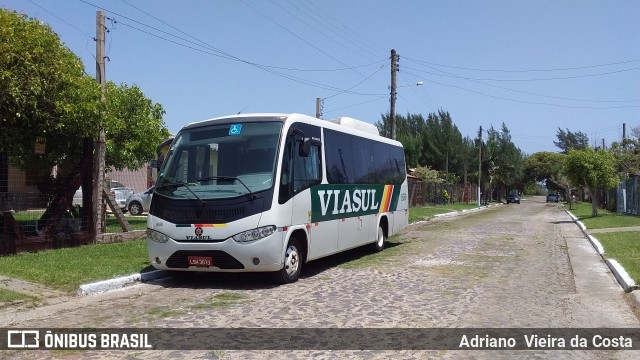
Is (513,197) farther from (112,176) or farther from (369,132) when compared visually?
(369,132)

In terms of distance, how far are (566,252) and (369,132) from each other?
6.09 metres

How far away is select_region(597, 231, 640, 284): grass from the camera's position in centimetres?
1097

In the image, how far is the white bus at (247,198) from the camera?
8.98 m

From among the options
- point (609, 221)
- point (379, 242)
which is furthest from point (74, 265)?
point (609, 221)

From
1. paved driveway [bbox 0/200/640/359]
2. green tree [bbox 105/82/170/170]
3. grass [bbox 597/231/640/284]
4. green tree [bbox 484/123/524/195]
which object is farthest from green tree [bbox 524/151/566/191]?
paved driveway [bbox 0/200/640/359]

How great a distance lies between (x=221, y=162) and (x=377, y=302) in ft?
11.5

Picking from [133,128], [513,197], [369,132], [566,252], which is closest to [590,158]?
[566,252]

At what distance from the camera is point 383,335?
21.0 feet

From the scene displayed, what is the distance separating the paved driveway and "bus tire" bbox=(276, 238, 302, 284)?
138 millimetres

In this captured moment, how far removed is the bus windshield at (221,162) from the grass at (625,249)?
6469mm

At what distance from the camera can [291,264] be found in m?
9.69

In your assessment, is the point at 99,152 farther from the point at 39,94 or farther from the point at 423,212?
the point at 423,212

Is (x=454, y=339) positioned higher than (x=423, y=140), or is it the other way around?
(x=423, y=140)

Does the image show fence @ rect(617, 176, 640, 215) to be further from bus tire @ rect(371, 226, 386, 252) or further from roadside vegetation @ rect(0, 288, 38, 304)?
roadside vegetation @ rect(0, 288, 38, 304)
